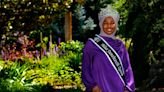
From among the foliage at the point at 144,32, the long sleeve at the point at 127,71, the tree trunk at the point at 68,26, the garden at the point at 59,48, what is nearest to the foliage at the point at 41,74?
Result: the garden at the point at 59,48

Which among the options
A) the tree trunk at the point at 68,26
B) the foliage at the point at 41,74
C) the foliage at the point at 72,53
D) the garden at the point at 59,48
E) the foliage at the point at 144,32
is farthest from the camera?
the tree trunk at the point at 68,26

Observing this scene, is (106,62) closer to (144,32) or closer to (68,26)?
(144,32)

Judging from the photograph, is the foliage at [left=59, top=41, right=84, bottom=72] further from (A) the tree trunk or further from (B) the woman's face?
(B) the woman's face

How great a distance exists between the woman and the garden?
16.4 feet

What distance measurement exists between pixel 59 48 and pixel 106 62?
13.9 meters

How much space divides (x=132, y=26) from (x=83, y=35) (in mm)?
9297

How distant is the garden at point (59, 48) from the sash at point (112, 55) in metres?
5.00

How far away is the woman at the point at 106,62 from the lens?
4824 mm

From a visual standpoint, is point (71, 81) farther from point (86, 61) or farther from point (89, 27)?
point (86, 61)

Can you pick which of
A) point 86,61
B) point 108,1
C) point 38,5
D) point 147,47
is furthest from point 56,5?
point 86,61

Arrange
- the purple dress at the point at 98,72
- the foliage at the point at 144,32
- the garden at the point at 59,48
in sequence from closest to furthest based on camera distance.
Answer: the purple dress at the point at 98,72 < the foliage at the point at 144,32 < the garden at the point at 59,48

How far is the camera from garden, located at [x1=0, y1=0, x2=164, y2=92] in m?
11.5

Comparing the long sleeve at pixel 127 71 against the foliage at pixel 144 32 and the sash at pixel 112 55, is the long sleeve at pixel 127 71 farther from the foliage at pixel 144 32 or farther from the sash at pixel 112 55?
the foliage at pixel 144 32

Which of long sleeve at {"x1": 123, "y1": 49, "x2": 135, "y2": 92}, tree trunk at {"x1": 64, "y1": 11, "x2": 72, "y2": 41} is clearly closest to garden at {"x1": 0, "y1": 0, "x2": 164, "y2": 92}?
tree trunk at {"x1": 64, "y1": 11, "x2": 72, "y2": 41}
